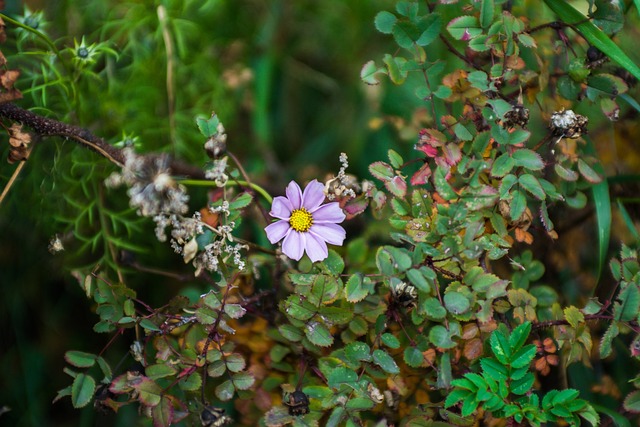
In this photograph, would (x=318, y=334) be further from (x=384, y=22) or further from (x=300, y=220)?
(x=384, y=22)

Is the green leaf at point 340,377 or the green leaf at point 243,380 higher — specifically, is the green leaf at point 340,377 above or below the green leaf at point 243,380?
above

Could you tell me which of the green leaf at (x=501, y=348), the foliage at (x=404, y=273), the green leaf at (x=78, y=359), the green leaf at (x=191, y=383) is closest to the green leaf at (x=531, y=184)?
the foliage at (x=404, y=273)

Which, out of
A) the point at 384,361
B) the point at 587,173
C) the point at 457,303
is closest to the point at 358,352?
the point at 384,361

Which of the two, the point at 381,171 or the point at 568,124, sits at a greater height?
the point at 568,124

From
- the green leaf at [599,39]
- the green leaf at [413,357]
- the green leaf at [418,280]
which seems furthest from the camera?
the green leaf at [599,39]

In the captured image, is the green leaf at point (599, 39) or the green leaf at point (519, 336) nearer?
the green leaf at point (519, 336)

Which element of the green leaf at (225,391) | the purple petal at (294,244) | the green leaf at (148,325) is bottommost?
the green leaf at (225,391)

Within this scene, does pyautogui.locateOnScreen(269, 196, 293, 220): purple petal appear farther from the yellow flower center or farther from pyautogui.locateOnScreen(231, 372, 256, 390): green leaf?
pyautogui.locateOnScreen(231, 372, 256, 390): green leaf

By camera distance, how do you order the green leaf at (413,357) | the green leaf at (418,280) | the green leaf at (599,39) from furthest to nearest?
the green leaf at (599,39) → the green leaf at (413,357) → the green leaf at (418,280)

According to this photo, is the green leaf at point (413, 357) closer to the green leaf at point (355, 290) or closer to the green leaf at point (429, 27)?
the green leaf at point (355, 290)
